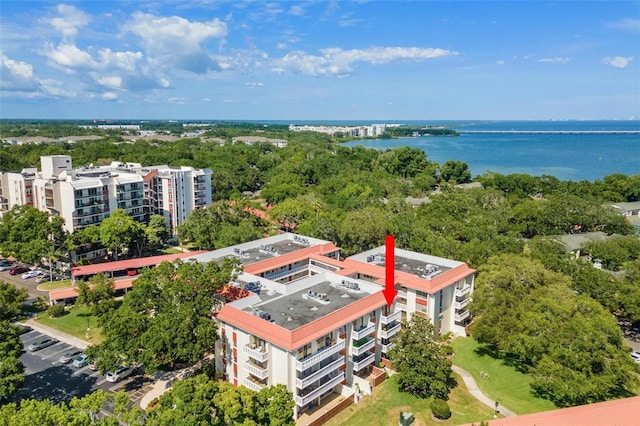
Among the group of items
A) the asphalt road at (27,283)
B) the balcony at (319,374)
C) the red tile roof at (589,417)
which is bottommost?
the asphalt road at (27,283)

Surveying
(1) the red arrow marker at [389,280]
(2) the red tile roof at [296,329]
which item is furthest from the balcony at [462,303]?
(2) the red tile roof at [296,329]

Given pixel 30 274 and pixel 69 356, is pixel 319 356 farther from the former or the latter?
pixel 30 274

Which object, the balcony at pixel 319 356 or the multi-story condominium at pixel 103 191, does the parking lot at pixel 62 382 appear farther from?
the multi-story condominium at pixel 103 191

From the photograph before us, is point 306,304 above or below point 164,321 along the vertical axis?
above

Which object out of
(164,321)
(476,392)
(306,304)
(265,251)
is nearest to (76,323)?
(164,321)

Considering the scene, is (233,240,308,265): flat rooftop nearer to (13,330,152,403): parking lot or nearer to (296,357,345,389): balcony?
(13,330,152,403): parking lot

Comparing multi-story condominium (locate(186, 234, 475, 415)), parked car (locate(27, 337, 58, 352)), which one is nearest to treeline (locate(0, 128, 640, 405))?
multi-story condominium (locate(186, 234, 475, 415))

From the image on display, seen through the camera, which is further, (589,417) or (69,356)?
(69,356)
